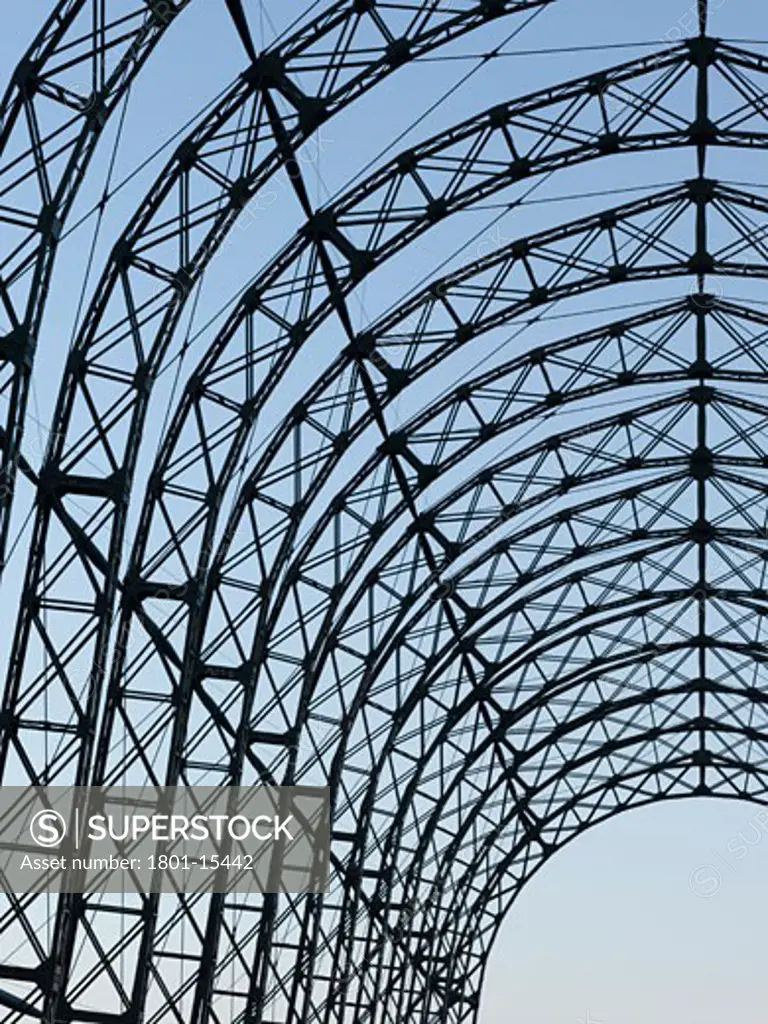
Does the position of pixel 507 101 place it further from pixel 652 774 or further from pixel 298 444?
pixel 652 774

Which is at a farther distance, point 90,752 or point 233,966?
point 233,966

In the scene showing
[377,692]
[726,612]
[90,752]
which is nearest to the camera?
[90,752]

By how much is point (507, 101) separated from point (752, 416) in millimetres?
18840

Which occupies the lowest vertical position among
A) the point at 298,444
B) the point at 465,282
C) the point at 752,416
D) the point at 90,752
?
the point at 90,752

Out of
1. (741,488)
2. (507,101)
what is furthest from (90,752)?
(741,488)

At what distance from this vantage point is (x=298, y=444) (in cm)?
3741

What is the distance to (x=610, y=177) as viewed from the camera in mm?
37781

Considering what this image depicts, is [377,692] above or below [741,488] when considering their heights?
below

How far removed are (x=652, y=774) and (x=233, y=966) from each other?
3376 cm

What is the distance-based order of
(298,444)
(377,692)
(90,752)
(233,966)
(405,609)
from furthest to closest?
(377,692) < (405,609) < (233,966) < (298,444) < (90,752)

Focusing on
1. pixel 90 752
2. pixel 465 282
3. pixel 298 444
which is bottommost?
pixel 90 752

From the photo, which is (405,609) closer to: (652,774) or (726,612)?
(726,612)

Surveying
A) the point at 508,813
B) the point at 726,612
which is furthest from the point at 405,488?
the point at 508,813

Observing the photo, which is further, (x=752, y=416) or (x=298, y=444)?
(x=752, y=416)
